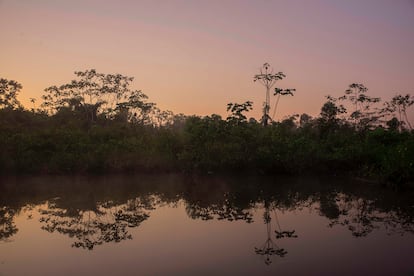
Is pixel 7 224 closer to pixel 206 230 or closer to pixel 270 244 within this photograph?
pixel 206 230

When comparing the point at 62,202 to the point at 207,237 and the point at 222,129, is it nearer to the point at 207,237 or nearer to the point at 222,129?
the point at 207,237

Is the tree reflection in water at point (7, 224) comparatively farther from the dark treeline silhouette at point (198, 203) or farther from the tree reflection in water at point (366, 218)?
the tree reflection in water at point (366, 218)

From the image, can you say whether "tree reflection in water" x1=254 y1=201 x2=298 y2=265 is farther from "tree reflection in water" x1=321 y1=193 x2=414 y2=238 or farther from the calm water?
"tree reflection in water" x1=321 y1=193 x2=414 y2=238

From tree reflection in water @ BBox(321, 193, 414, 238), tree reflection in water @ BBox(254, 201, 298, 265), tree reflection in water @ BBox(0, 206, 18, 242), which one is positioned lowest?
tree reflection in water @ BBox(0, 206, 18, 242)

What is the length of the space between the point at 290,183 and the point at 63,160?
1079cm

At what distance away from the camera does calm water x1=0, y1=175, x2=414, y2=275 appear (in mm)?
5371

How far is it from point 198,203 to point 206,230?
284cm

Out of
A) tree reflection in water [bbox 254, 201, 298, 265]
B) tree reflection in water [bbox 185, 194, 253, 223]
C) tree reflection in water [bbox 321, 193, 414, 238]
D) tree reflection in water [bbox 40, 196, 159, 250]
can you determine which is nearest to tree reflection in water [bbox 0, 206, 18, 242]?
tree reflection in water [bbox 40, 196, 159, 250]

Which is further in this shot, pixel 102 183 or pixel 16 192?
pixel 102 183

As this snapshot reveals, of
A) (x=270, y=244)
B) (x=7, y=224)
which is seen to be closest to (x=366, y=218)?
(x=270, y=244)

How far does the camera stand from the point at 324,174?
16.7 m

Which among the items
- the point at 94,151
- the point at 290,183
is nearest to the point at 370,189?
the point at 290,183

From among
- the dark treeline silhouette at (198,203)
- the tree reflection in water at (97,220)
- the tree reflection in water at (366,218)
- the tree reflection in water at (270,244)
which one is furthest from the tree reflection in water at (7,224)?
the tree reflection in water at (366,218)

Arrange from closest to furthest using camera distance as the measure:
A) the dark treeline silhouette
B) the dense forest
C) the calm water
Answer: the calm water, the dark treeline silhouette, the dense forest
